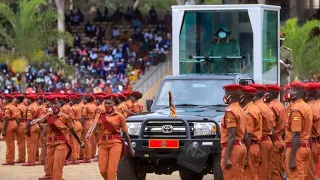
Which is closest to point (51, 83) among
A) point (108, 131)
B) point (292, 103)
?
point (108, 131)

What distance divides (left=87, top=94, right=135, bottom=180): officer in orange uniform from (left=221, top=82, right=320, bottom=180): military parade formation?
2653 mm

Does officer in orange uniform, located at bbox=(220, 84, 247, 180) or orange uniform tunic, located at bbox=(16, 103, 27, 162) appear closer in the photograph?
officer in orange uniform, located at bbox=(220, 84, 247, 180)

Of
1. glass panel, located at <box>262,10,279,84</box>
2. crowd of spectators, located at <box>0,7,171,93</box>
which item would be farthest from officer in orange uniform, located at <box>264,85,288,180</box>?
crowd of spectators, located at <box>0,7,171,93</box>

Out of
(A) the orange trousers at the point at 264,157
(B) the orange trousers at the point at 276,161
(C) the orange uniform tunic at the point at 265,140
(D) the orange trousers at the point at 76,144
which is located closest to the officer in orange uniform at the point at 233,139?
(C) the orange uniform tunic at the point at 265,140

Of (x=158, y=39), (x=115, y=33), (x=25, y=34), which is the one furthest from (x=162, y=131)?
(x=115, y=33)

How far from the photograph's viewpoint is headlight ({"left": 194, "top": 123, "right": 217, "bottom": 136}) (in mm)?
18516

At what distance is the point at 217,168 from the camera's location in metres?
18.6

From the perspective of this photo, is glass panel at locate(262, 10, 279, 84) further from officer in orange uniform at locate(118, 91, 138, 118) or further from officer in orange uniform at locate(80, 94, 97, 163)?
officer in orange uniform at locate(80, 94, 97, 163)

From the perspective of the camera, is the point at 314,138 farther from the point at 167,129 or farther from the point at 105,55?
the point at 105,55

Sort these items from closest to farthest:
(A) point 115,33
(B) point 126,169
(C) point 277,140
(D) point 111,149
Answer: (C) point 277,140
(D) point 111,149
(B) point 126,169
(A) point 115,33

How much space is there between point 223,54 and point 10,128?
718cm

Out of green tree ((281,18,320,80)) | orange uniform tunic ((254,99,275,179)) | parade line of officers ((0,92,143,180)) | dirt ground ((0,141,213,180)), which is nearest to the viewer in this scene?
orange uniform tunic ((254,99,275,179))

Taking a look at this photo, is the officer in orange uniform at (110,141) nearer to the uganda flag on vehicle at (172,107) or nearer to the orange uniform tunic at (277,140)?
the uganda flag on vehicle at (172,107)

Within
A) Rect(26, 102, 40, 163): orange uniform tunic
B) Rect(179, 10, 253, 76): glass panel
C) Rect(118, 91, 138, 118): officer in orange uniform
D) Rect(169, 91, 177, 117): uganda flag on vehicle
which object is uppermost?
Rect(179, 10, 253, 76): glass panel
